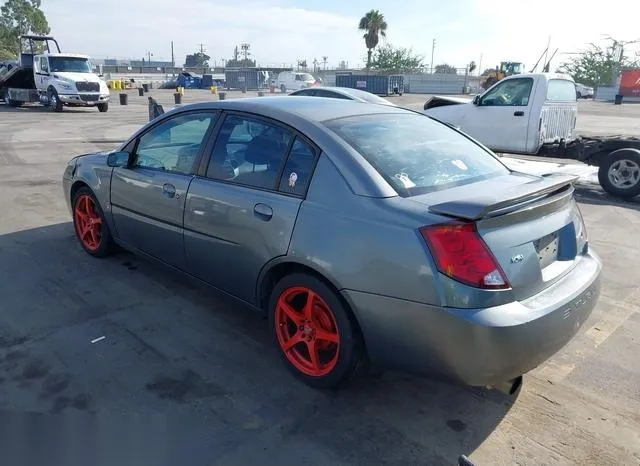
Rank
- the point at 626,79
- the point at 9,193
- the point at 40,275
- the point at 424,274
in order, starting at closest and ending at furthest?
the point at 424,274
the point at 40,275
the point at 9,193
the point at 626,79

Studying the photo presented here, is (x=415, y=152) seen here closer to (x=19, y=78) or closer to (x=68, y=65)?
(x=68, y=65)

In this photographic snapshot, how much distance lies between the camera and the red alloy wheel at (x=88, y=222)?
4.78 m

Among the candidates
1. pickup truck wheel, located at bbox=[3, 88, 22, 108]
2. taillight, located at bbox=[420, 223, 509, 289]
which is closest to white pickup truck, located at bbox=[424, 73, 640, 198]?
taillight, located at bbox=[420, 223, 509, 289]

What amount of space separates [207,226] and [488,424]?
81.3 inches

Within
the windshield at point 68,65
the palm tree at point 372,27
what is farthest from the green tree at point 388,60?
the windshield at point 68,65

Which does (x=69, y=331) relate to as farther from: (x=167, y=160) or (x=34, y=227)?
(x=34, y=227)

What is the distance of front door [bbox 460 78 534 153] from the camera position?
30.5 feet

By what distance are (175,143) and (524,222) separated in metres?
2.61

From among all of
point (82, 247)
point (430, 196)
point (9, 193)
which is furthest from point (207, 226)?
point (9, 193)

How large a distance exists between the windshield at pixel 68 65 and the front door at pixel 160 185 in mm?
21200

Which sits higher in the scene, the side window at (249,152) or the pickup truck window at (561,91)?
the pickup truck window at (561,91)

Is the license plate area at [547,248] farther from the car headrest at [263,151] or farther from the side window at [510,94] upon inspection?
the side window at [510,94]

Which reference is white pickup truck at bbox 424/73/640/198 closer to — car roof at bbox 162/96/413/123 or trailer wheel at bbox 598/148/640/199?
trailer wheel at bbox 598/148/640/199

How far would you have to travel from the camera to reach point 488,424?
2.65 metres
